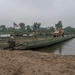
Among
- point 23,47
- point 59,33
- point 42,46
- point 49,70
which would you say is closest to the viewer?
point 49,70

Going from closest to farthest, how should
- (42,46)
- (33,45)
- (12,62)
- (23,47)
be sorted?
(12,62) < (23,47) < (33,45) < (42,46)

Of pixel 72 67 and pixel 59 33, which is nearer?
pixel 72 67

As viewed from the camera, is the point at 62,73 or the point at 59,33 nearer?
the point at 62,73

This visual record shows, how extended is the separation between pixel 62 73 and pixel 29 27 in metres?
119

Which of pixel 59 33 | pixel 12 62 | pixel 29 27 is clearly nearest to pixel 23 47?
pixel 12 62

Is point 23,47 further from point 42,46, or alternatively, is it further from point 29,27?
point 29,27

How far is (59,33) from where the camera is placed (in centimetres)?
6003

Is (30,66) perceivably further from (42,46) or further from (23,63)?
(42,46)

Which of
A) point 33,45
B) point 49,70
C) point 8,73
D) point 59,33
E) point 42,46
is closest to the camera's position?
point 8,73

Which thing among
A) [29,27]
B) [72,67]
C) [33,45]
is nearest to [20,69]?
[72,67]

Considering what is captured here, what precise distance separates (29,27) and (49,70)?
4661 inches

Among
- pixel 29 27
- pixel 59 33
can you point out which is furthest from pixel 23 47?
pixel 29 27

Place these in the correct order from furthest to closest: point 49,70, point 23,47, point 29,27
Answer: point 29,27 → point 23,47 → point 49,70

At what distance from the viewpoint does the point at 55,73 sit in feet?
39.3
